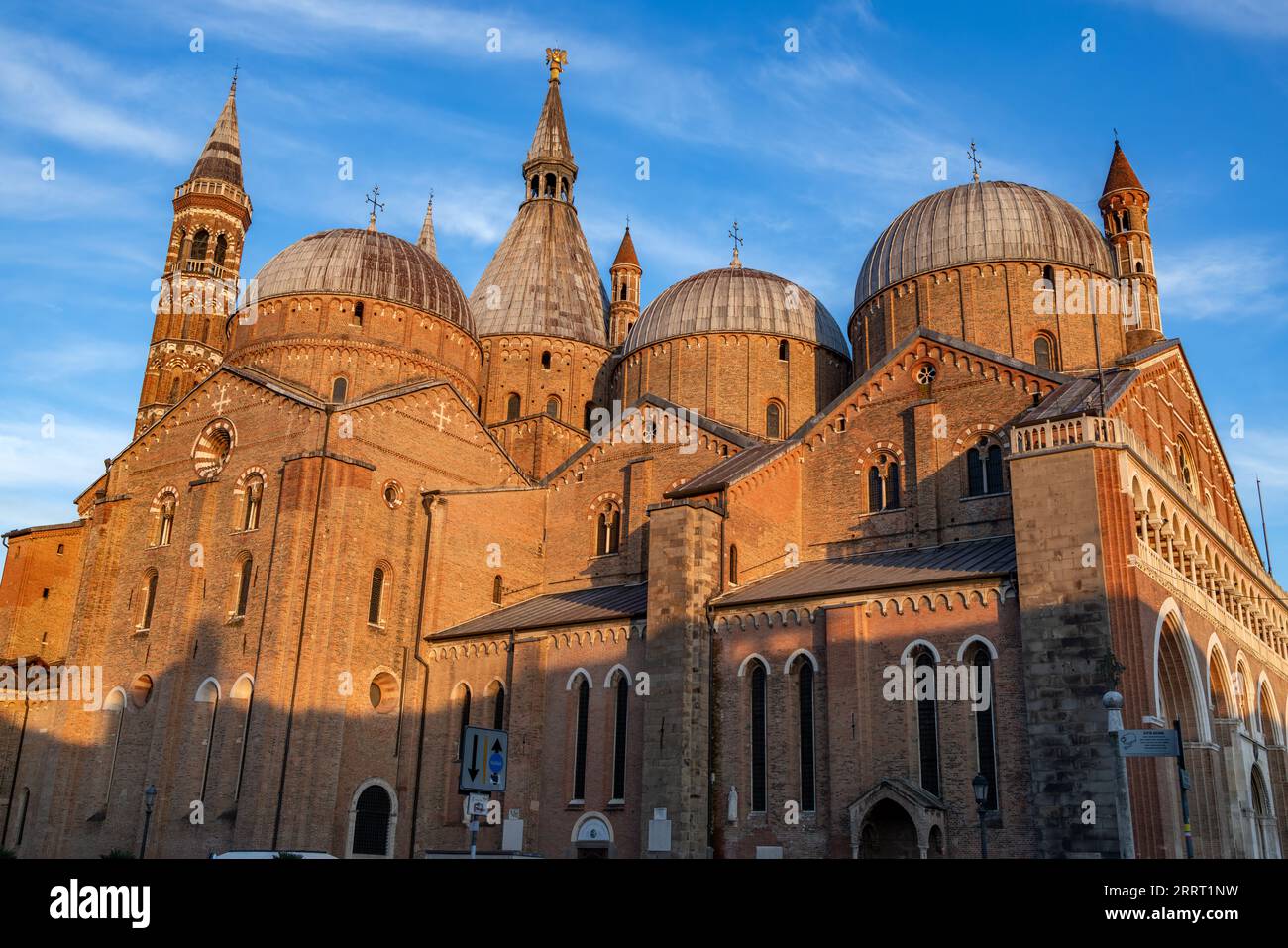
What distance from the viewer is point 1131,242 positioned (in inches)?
1479

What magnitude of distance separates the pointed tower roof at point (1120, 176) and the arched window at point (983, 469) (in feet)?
51.4

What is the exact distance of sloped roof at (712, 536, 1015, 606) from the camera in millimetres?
23906

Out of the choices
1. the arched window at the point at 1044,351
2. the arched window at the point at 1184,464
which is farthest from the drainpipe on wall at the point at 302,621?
the arched window at the point at 1184,464

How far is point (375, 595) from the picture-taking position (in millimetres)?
32500

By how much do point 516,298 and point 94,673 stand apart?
20986 millimetres

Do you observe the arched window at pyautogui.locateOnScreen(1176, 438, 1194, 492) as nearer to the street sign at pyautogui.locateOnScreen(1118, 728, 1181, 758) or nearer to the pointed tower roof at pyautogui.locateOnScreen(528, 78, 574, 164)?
the street sign at pyautogui.locateOnScreen(1118, 728, 1181, 758)

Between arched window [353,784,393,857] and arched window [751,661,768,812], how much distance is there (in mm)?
11123

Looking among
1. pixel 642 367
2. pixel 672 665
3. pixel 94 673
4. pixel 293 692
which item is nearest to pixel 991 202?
pixel 642 367

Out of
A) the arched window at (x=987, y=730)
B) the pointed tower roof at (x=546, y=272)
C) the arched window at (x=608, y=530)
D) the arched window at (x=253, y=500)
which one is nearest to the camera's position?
the arched window at (x=987, y=730)

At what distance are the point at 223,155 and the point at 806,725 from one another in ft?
134

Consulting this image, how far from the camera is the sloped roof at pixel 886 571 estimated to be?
23.9 metres

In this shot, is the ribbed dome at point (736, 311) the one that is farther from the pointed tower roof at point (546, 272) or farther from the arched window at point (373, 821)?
the arched window at point (373, 821)

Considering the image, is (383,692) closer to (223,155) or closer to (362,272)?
(362,272)

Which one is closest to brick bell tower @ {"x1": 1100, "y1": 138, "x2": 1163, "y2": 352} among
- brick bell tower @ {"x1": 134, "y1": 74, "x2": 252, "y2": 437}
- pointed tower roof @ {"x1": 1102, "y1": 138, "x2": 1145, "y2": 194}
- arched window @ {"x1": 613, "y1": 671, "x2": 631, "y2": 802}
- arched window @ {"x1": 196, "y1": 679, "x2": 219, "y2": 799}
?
pointed tower roof @ {"x1": 1102, "y1": 138, "x2": 1145, "y2": 194}
